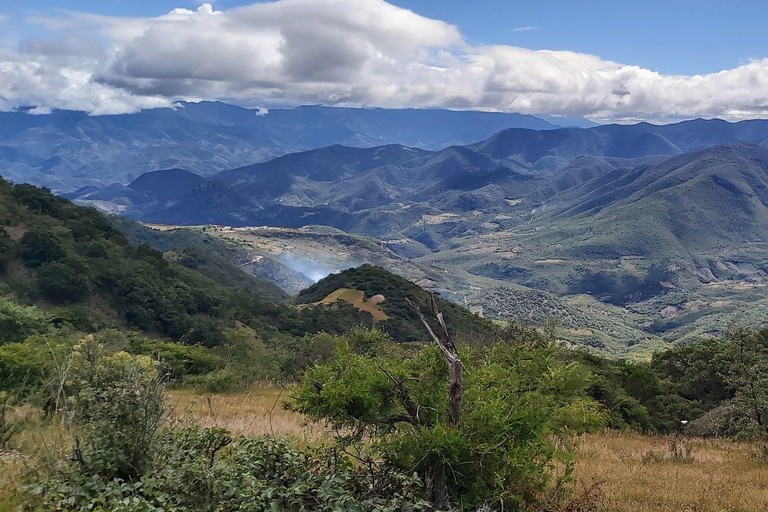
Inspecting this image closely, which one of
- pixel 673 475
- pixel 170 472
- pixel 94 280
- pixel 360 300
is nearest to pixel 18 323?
pixel 94 280

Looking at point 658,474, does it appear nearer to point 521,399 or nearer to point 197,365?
point 521,399

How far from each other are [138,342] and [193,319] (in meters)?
20.7

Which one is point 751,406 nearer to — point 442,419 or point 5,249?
point 442,419

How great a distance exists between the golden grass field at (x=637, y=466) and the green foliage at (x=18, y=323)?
44.0ft

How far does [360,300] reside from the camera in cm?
7612

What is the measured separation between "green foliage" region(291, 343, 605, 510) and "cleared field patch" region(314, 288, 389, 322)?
207 feet

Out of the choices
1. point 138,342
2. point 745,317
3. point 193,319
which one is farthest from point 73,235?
point 745,317

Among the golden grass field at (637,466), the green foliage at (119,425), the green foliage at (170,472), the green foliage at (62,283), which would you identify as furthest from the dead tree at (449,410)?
the green foliage at (62,283)

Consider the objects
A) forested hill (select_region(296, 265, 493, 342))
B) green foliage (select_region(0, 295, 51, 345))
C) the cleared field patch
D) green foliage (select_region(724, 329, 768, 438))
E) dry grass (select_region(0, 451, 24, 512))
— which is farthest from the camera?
the cleared field patch

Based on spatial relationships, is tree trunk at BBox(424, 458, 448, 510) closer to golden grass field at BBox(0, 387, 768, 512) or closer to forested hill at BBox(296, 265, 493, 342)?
golden grass field at BBox(0, 387, 768, 512)

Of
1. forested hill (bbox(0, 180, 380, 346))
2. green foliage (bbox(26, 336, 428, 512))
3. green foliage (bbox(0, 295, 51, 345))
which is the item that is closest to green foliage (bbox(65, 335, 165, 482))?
green foliage (bbox(26, 336, 428, 512))

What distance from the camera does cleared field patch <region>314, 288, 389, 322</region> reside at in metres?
70.9

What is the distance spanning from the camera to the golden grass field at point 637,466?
600 cm

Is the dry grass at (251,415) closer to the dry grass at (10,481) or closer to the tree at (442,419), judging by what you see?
the tree at (442,419)
